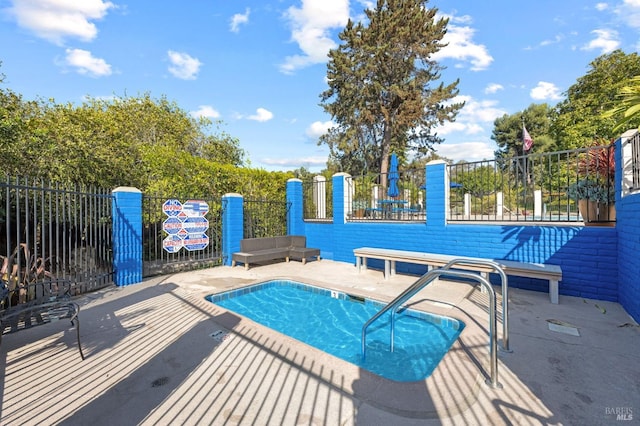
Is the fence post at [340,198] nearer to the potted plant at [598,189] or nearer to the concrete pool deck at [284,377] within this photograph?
the concrete pool deck at [284,377]

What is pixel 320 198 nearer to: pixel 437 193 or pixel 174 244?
pixel 437 193

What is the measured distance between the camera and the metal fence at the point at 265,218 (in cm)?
938

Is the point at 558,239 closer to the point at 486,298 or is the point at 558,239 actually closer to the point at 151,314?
the point at 486,298

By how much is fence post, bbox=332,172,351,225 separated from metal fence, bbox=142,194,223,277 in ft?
11.8

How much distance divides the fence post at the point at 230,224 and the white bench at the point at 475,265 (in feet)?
12.2

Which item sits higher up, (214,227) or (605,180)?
(605,180)

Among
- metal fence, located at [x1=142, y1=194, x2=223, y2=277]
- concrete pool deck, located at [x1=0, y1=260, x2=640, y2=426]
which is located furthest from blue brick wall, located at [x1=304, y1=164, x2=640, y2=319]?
metal fence, located at [x1=142, y1=194, x2=223, y2=277]

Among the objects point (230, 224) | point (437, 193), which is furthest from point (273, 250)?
point (437, 193)

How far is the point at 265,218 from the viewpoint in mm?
9875

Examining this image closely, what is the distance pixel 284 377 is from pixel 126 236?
5583 millimetres

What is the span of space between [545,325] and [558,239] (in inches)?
96.5

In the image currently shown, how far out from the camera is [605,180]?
5.37 meters

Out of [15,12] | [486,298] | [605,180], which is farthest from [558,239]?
[15,12]

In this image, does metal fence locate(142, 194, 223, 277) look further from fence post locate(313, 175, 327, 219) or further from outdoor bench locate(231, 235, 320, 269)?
fence post locate(313, 175, 327, 219)
